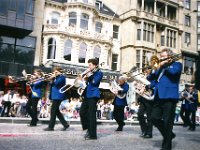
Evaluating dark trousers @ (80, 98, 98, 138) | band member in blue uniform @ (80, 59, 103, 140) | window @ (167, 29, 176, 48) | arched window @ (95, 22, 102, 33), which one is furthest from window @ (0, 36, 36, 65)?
dark trousers @ (80, 98, 98, 138)

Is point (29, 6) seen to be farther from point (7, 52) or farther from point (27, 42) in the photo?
point (7, 52)

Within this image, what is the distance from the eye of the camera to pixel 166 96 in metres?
5.85

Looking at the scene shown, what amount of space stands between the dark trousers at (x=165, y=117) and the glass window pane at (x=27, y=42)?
73.2 ft

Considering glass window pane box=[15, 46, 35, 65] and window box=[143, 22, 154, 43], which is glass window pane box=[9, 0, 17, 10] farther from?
window box=[143, 22, 154, 43]

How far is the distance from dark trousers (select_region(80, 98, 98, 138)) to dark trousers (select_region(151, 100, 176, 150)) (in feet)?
5.79

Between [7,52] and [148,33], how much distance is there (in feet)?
55.3

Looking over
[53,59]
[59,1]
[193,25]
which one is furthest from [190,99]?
[193,25]

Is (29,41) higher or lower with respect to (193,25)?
lower

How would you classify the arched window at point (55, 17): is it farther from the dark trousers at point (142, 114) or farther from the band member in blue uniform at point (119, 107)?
the dark trousers at point (142, 114)

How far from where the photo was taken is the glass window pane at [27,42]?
2609cm

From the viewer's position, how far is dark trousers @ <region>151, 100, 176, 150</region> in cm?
578

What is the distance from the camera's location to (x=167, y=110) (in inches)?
230

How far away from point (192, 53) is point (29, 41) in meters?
22.5

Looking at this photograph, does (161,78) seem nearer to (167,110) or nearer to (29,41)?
(167,110)
